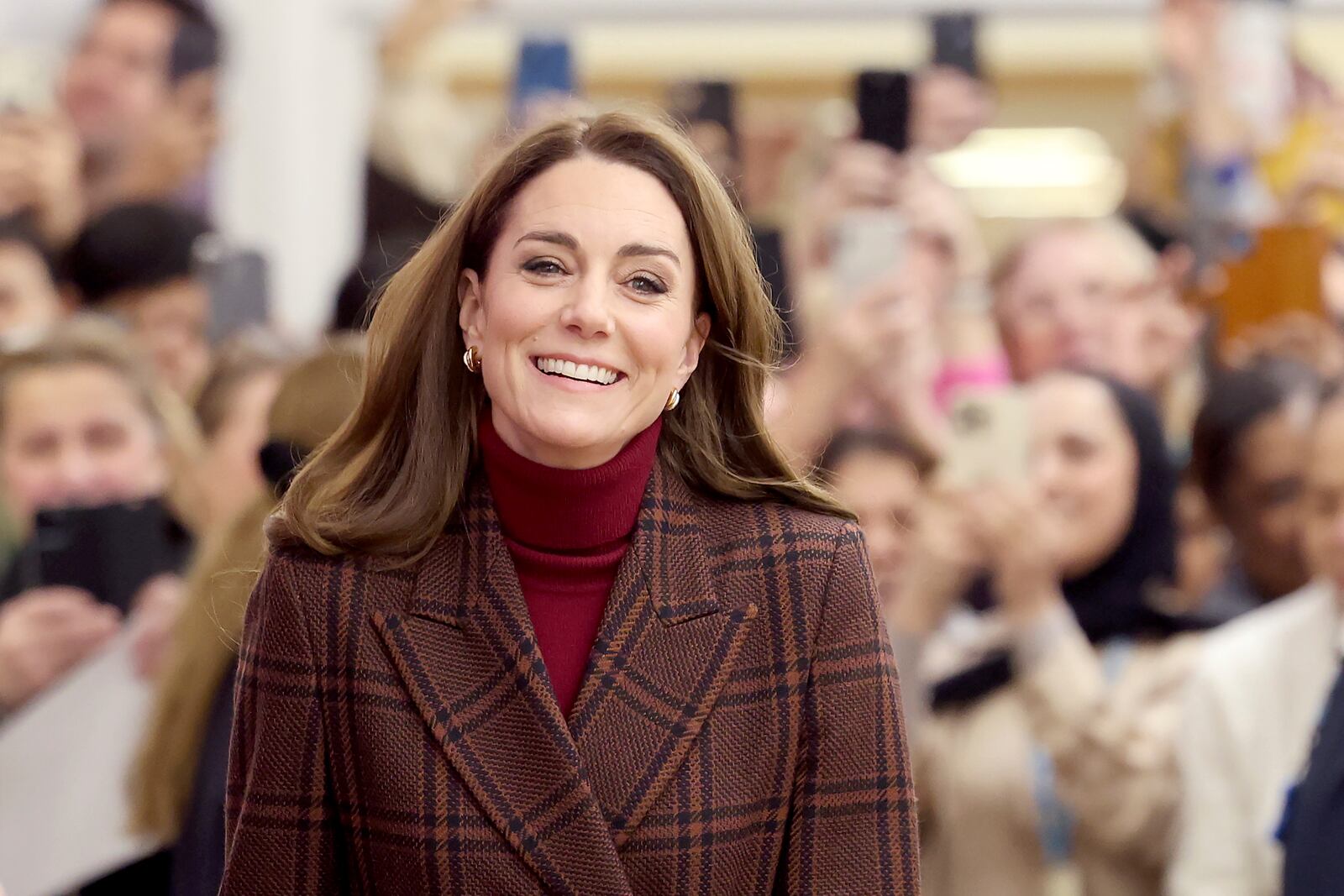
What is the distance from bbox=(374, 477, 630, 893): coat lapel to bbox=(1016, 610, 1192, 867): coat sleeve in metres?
1.52

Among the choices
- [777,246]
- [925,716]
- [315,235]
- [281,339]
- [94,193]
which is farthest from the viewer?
[315,235]

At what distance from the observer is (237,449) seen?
3139 mm

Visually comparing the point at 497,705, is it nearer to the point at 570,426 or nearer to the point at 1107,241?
the point at 570,426

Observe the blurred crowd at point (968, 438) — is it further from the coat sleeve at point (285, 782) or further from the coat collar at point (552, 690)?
the coat sleeve at point (285, 782)

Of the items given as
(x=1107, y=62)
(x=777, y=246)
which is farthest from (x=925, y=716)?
(x=1107, y=62)

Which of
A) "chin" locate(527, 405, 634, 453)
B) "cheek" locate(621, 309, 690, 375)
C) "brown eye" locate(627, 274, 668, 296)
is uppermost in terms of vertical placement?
"brown eye" locate(627, 274, 668, 296)

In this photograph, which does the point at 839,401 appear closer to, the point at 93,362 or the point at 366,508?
the point at 93,362

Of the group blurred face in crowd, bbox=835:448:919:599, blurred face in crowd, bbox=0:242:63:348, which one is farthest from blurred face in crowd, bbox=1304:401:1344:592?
blurred face in crowd, bbox=0:242:63:348

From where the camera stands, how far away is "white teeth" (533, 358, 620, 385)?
1.56m

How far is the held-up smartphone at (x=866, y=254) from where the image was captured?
3348 mm

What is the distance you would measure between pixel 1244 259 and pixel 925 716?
1443mm

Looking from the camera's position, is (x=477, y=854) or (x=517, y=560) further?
(x=517, y=560)

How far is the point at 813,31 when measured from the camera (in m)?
5.57

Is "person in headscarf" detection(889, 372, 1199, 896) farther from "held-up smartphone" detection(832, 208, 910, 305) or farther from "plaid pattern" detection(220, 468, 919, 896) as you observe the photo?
"plaid pattern" detection(220, 468, 919, 896)
